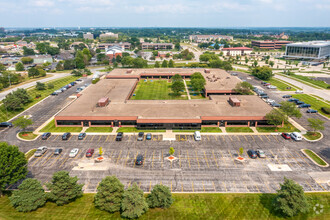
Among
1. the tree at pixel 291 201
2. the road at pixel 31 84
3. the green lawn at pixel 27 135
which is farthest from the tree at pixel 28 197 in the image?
the road at pixel 31 84

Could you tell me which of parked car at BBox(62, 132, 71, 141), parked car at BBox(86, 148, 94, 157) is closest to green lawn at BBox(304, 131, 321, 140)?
parked car at BBox(86, 148, 94, 157)

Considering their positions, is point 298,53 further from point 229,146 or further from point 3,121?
point 3,121

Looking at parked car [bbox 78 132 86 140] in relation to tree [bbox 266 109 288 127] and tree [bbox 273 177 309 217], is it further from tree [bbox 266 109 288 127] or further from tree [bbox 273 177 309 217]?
tree [bbox 266 109 288 127]

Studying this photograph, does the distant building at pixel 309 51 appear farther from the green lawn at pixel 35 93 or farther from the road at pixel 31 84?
the road at pixel 31 84

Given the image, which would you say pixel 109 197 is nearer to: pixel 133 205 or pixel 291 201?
pixel 133 205

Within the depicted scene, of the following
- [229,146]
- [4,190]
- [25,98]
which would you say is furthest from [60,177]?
[25,98]

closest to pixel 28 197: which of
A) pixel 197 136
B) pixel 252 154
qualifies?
pixel 197 136

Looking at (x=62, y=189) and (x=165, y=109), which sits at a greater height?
(x=165, y=109)
